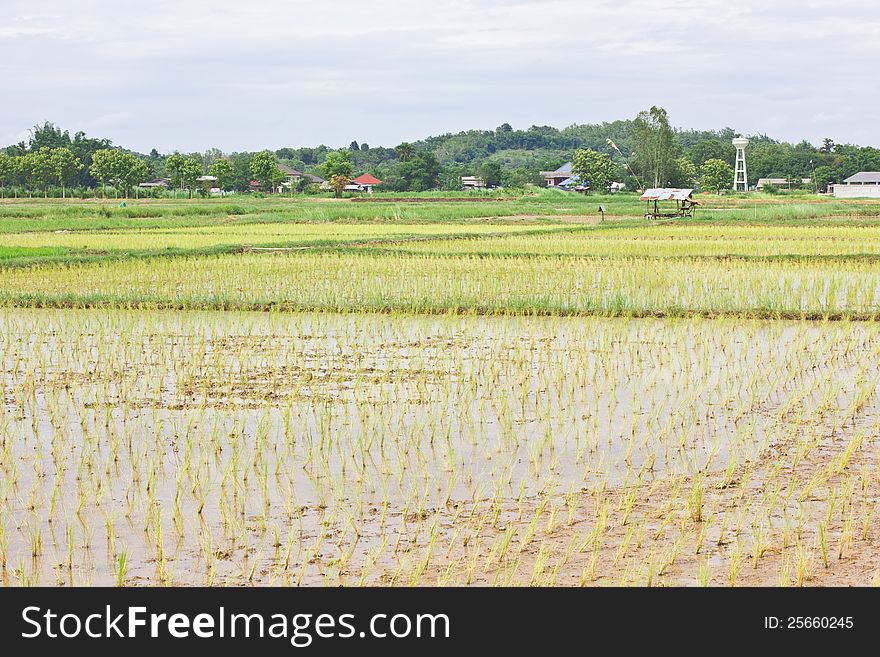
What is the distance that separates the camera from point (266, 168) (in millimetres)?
63844

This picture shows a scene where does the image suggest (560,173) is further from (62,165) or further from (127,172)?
(62,165)

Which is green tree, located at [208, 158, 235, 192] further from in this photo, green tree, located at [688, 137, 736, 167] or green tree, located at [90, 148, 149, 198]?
green tree, located at [688, 137, 736, 167]

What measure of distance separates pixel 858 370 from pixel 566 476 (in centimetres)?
375

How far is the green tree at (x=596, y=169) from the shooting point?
63844 mm

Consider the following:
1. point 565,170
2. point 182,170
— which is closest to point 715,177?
point 565,170

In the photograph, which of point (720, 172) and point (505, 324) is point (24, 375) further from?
point (720, 172)

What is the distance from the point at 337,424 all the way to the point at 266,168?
59349 millimetres

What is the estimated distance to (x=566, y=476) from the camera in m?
5.21

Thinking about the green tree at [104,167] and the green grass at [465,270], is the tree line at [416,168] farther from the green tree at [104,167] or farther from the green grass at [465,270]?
the green grass at [465,270]

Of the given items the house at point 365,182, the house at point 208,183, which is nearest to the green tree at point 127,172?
the house at point 208,183

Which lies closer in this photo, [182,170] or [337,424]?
[337,424]

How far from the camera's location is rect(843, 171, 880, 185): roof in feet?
206
